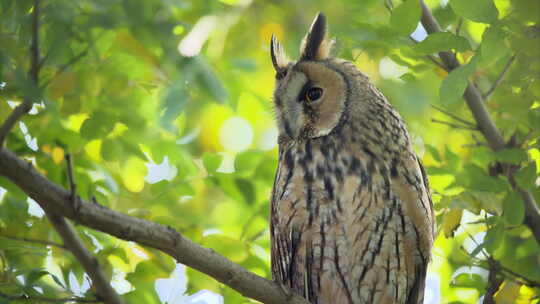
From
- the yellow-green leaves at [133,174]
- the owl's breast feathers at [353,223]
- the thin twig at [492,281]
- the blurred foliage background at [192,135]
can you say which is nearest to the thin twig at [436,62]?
the blurred foliage background at [192,135]

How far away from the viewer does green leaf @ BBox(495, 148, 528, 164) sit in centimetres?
269

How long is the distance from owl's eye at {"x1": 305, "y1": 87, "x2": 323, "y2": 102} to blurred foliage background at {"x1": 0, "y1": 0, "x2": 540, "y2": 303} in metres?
0.20

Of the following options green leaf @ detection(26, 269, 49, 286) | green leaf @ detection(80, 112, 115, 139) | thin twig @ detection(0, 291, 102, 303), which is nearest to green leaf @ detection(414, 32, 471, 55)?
green leaf @ detection(80, 112, 115, 139)

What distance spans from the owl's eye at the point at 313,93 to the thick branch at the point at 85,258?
119 centimetres

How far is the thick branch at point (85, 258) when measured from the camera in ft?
5.73

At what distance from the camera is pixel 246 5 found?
352cm

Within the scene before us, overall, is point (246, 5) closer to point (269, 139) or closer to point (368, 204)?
point (269, 139)

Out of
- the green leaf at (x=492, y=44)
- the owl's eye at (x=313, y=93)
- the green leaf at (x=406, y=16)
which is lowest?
the green leaf at (x=492, y=44)

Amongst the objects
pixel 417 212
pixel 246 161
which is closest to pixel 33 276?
pixel 246 161

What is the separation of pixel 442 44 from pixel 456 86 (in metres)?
0.20

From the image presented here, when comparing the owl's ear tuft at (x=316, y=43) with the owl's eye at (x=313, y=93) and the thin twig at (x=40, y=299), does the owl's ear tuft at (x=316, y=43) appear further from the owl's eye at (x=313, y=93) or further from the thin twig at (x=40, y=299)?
the thin twig at (x=40, y=299)

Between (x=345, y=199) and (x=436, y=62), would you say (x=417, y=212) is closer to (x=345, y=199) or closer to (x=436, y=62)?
(x=345, y=199)

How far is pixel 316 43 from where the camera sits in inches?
117

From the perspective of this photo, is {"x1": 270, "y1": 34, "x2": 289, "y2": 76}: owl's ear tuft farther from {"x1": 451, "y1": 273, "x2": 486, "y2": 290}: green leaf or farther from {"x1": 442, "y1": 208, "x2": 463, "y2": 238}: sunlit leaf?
{"x1": 451, "y1": 273, "x2": 486, "y2": 290}: green leaf
